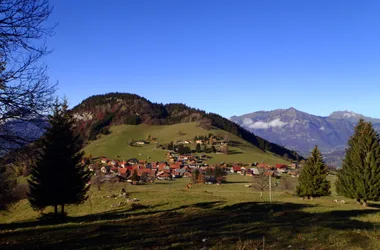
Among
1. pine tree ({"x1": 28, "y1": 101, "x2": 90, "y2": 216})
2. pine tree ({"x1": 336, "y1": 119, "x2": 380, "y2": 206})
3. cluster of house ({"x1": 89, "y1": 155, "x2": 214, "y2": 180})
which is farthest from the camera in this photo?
cluster of house ({"x1": 89, "y1": 155, "x2": 214, "y2": 180})

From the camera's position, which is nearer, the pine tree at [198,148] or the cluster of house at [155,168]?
the cluster of house at [155,168]

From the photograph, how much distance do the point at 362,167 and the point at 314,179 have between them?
10.1 m

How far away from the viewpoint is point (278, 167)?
139 meters

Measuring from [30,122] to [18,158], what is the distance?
1340 mm

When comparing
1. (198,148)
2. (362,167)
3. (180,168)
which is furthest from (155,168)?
(362,167)

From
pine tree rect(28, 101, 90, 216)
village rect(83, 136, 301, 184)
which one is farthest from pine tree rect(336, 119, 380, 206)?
village rect(83, 136, 301, 184)

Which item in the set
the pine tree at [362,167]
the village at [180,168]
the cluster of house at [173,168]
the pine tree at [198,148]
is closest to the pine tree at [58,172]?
the pine tree at [362,167]

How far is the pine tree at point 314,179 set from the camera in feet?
151

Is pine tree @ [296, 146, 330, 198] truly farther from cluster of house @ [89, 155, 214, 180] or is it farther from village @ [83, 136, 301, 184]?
cluster of house @ [89, 155, 214, 180]

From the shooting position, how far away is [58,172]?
2761cm

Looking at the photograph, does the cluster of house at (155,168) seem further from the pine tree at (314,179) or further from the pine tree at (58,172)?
the pine tree at (58,172)

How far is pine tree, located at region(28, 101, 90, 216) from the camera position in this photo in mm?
27469

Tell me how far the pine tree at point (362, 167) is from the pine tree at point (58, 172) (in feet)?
98.2

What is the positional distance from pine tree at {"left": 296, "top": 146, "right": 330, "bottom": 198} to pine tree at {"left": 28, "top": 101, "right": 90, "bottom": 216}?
105ft
